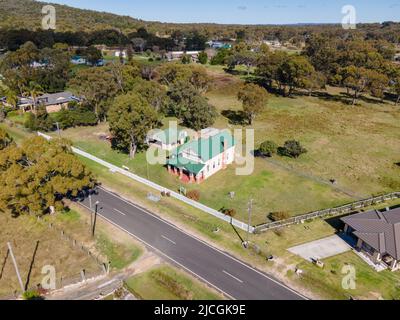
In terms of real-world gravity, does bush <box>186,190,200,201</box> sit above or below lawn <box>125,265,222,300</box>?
above

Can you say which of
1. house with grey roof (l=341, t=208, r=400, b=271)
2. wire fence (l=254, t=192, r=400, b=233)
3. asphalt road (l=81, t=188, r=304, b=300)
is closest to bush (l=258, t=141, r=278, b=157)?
wire fence (l=254, t=192, r=400, b=233)

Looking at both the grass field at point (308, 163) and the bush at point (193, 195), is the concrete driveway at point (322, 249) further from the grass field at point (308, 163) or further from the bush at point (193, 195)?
the bush at point (193, 195)

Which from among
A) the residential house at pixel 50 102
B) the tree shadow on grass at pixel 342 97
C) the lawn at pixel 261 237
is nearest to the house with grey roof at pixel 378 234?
the lawn at pixel 261 237

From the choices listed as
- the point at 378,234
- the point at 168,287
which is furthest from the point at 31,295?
the point at 378,234

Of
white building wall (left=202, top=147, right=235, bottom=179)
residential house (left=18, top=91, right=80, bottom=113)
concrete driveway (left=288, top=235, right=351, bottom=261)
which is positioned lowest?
concrete driveway (left=288, top=235, right=351, bottom=261)

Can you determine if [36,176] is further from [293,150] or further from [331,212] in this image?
[293,150]

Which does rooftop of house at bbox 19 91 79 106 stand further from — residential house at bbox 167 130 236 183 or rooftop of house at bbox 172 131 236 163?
rooftop of house at bbox 172 131 236 163
